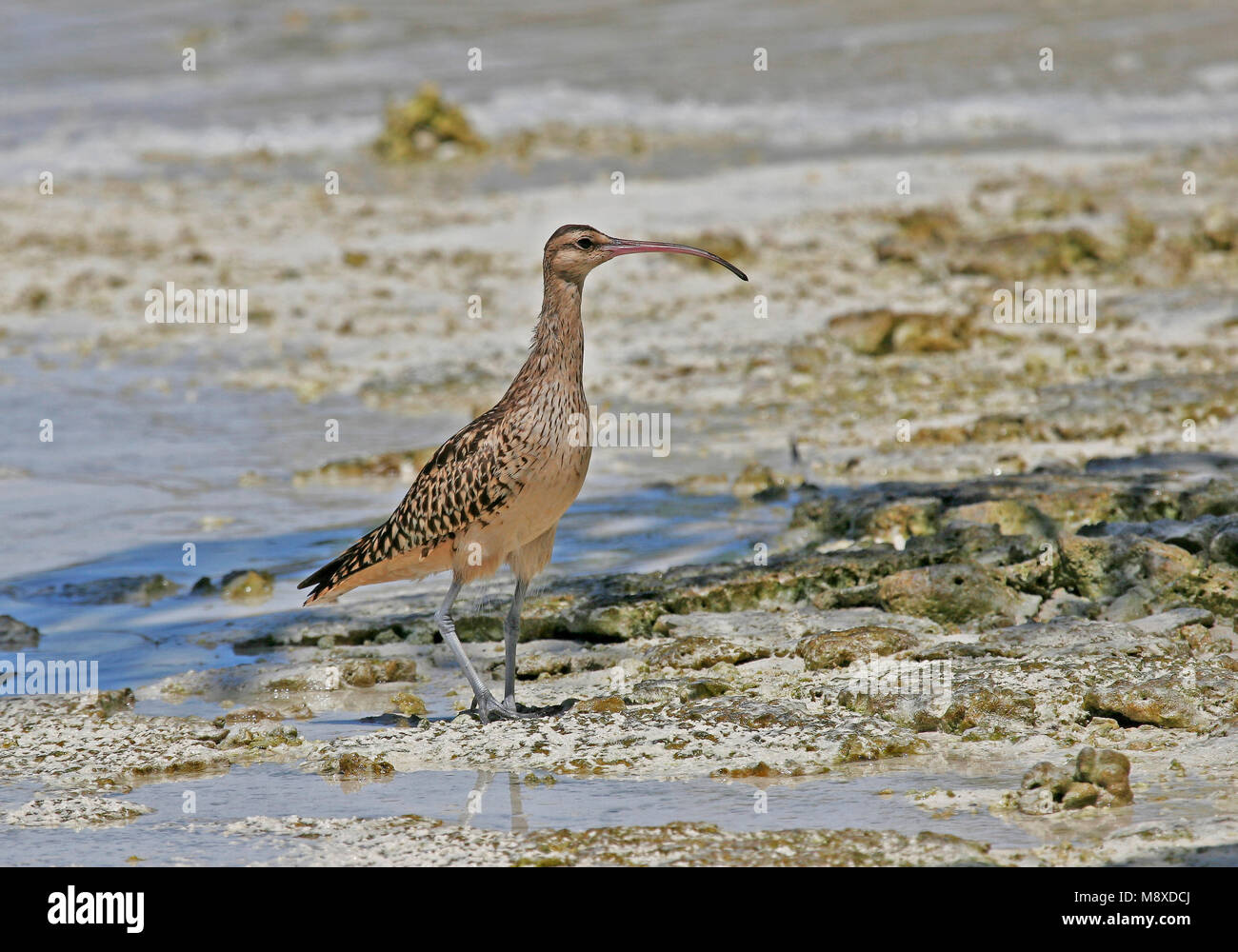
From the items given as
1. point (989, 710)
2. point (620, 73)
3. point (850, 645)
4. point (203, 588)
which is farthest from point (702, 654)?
point (620, 73)

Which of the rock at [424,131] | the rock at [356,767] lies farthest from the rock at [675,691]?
the rock at [424,131]

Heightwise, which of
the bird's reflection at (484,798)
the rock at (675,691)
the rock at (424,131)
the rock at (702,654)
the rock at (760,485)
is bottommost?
the bird's reflection at (484,798)

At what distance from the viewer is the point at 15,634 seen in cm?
659


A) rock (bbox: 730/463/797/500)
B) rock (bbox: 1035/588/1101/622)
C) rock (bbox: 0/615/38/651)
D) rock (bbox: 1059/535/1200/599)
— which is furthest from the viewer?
rock (bbox: 730/463/797/500)

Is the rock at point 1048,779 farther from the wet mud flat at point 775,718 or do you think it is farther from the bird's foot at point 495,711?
the bird's foot at point 495,711

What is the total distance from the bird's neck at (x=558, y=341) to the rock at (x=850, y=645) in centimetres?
123

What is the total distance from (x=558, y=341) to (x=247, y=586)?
2.30 meters

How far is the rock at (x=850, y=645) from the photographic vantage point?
5.87 meters

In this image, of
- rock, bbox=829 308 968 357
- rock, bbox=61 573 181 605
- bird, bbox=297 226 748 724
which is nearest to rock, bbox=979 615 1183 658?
bird, bbox=297 226 748 724

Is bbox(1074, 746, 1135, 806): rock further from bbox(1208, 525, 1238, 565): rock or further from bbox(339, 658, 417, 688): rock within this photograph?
bbox(339, 658, 417, 688): rock

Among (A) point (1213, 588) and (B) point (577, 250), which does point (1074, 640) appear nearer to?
(A) point (1213, 588)

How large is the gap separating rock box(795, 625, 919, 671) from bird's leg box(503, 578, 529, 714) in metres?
1.00

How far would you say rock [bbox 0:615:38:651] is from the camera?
258 inches
